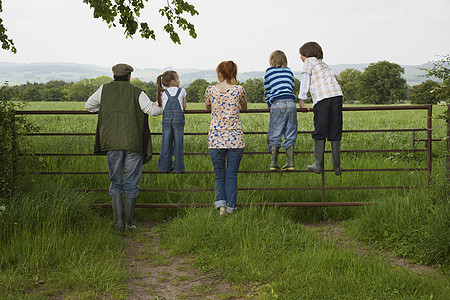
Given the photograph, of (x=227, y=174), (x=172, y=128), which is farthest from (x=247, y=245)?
(x=172, y=128)

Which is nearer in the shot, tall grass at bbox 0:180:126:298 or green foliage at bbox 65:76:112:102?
tall grass at bbox 0:180:126:298

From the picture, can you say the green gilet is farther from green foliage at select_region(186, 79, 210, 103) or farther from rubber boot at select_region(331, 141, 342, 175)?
green foliage at select_region(186, 79, 210, 103)

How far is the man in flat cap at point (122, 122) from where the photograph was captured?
5.41 m

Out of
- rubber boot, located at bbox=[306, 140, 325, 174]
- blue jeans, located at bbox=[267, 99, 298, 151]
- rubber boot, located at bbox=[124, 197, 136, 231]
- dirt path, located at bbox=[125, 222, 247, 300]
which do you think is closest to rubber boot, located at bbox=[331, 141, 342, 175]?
rubber boot, located at bbox=[306, 140, 325, 174]

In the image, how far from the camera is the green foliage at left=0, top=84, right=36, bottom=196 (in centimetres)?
568

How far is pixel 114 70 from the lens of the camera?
18.0ft

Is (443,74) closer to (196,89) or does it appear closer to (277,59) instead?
(277,59)

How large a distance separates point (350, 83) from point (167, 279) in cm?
11039

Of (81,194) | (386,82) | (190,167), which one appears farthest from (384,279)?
(386,82)

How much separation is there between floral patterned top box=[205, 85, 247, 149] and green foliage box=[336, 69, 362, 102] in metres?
101

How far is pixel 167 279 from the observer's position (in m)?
4.43

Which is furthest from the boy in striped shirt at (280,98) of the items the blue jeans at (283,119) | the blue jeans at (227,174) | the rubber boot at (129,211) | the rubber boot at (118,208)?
the rubber boot at (118,208)

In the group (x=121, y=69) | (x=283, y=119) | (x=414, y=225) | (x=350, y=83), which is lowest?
(x=414, y=225)

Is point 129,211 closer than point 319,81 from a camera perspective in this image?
No
